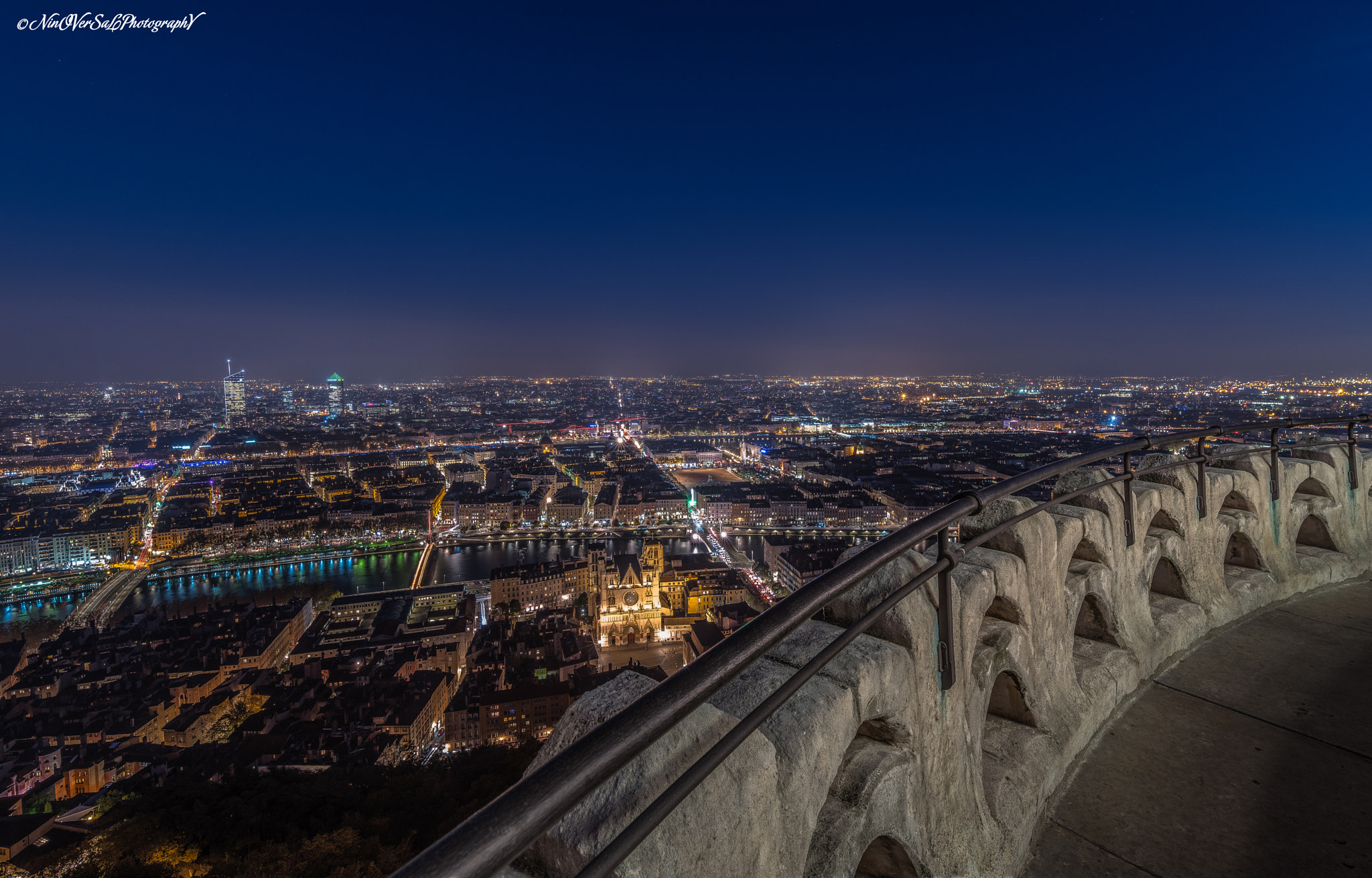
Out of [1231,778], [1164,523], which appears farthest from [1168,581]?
[1231,778]

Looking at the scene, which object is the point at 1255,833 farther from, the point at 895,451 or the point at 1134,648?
the point at 895,451

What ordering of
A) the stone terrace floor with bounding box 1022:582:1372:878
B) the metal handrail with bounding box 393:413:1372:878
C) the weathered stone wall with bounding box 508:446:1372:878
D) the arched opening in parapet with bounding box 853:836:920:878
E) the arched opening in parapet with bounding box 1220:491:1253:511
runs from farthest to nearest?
the arched opening in parapet with bounding box 1220:491:1253:511, the stone terrace floor with bounding box 1022:582:1372:878, the arched opening in parapet with bounding box 853:836:920:878, the weathered stone wall with bounding box 508:446:1372:878, the metal handrail with bounding box 393:413:1372:878

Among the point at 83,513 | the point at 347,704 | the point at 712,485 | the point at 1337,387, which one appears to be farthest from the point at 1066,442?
the point at 83,513

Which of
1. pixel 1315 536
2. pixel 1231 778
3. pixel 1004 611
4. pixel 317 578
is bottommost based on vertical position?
pixel 317 578

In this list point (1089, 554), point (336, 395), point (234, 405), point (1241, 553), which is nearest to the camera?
point (1089, 554)

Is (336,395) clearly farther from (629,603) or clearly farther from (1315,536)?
(1315,536)

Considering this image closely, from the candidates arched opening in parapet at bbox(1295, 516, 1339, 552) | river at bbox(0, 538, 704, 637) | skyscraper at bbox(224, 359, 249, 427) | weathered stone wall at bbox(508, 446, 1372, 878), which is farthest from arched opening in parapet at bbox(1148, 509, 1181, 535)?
skyscraper at bbox(224, 359, 249, 427)

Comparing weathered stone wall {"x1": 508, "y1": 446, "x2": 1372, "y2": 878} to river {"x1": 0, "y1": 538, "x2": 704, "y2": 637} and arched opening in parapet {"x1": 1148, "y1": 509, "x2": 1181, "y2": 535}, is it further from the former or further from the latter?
river {"x1": 0, "y1": 538, "x2": 704, "y2": 637}
